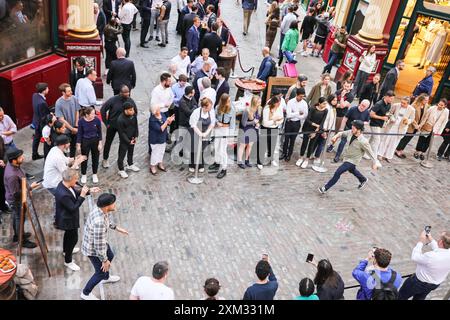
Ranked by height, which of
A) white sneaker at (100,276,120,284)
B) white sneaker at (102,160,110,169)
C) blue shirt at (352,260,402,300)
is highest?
blue shirt at (352,260,402,300)

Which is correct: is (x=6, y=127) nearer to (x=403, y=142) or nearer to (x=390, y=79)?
(x=403, y=142)

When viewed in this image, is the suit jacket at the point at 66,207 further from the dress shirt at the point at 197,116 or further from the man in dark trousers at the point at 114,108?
the dress shirt at the point at 197,116

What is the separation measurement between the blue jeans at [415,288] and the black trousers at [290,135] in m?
4.27

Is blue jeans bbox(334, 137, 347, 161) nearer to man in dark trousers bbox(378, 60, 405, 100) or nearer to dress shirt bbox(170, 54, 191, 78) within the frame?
man in dark trousers bbox(378, 60, 405, 100)

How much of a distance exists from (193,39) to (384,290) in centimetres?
953

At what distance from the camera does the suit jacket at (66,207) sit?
21.4 feet

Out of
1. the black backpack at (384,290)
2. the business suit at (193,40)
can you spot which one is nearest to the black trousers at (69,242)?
the black backpack at (384,290)

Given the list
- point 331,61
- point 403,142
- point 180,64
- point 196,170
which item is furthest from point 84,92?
point 331,61

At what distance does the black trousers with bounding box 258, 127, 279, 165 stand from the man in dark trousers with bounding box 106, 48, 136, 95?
3.19 m

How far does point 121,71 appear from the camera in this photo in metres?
10.7

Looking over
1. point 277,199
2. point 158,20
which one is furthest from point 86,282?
point 158,20

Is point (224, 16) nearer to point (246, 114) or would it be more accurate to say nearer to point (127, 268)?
point (246, 114)

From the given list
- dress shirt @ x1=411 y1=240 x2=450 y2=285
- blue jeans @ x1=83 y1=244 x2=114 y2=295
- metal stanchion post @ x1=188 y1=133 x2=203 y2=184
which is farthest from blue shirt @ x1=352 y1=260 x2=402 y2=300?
metal stanchion post @ x1=188 y1=133 x2=203 y2=184

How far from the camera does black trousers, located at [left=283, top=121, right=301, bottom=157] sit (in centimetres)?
1059
